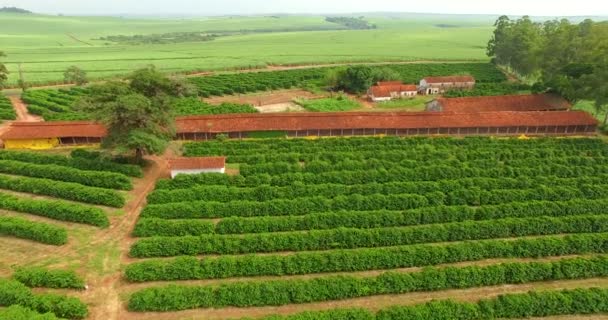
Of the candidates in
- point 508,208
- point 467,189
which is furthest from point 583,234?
point 467,189

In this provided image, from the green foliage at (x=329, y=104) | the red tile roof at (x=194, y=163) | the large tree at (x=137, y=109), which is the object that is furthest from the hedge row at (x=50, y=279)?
the green foliage at (x=329, y=104)

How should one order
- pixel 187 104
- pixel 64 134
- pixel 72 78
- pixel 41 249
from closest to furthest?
pixel 41 249 < pixel 64 134 < pixel 187 104 < pixel 72 78

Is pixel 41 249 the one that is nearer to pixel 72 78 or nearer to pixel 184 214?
pixel 184 214

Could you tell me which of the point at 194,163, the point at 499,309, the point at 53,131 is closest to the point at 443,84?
the point at 194,163

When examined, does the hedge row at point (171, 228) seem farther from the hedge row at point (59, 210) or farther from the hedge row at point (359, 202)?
the hedge row at point (59, 210)

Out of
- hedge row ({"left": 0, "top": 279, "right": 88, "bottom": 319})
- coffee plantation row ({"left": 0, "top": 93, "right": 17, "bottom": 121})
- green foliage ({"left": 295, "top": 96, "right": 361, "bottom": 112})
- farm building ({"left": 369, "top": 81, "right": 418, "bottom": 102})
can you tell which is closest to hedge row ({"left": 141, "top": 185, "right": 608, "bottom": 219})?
hedge row ({"left": 0, "top": 279, "right": 88, "bottom": 319})

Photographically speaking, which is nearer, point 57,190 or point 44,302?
point 44,302

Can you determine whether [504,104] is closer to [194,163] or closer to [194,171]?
[194,163]
